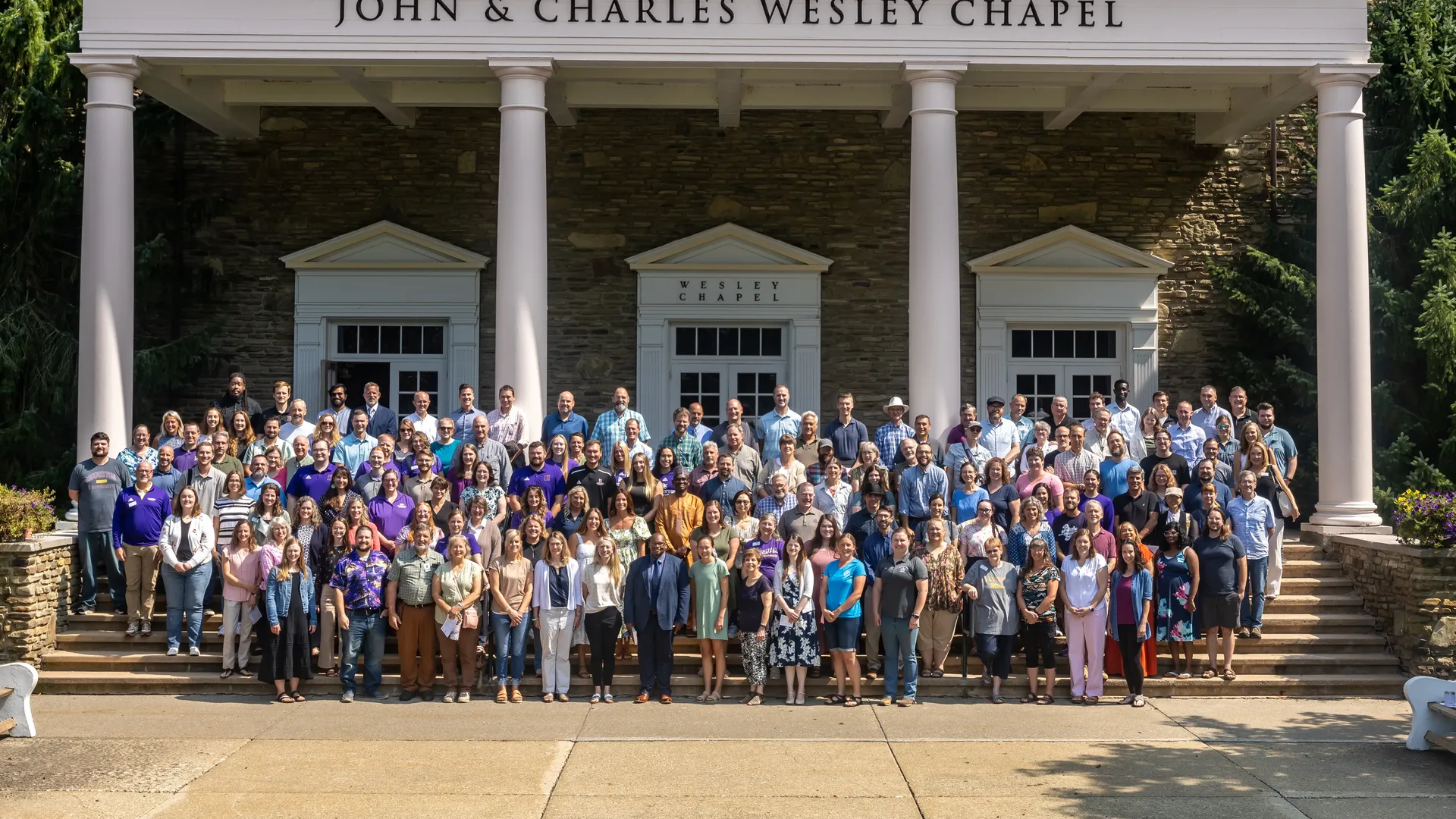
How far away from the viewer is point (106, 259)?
14117mm

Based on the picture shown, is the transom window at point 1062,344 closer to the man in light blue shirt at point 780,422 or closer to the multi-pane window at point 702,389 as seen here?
the multi-pane window at point 702,389

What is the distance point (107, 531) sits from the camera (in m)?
12.8

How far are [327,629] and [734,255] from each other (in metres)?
7.91

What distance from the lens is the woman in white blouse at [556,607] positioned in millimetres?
11281

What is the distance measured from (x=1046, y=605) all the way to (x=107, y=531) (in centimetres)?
824

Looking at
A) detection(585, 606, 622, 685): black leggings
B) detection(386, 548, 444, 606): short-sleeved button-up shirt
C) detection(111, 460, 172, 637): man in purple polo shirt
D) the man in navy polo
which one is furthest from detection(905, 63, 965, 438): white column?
detection(111, 460, 172, 637): man in purple polo shirt

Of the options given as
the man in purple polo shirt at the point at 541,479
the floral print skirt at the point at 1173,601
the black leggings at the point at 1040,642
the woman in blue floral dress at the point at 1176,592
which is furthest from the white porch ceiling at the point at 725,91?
the black leggings at the point at 1040,642

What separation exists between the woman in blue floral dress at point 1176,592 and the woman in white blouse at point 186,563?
26.0 ft

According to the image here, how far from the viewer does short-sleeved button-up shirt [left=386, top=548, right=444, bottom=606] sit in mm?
11328

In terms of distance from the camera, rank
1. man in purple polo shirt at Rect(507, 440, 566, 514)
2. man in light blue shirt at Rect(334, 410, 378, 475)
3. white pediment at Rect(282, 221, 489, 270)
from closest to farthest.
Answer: man in purple polo shirt at Rect(507, 440, 566, 514)
man in light blue shirt at Rect(334, 410, 378, 475)
white pediment at Rect(282, 221, 489, 270)

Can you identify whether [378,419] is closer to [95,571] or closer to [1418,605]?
[95,571]

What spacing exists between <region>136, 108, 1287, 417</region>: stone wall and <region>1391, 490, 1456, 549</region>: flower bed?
5464 millimetres

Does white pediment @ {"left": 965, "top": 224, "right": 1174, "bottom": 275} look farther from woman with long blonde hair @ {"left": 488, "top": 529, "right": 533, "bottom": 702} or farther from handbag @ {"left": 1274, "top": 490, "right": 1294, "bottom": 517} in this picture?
woman with long blonde hair @ {"left": 488, "top": 529, "right": 533, "bottom": 702}

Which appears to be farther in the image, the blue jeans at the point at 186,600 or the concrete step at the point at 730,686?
the blue jeans at the point at 186,600
